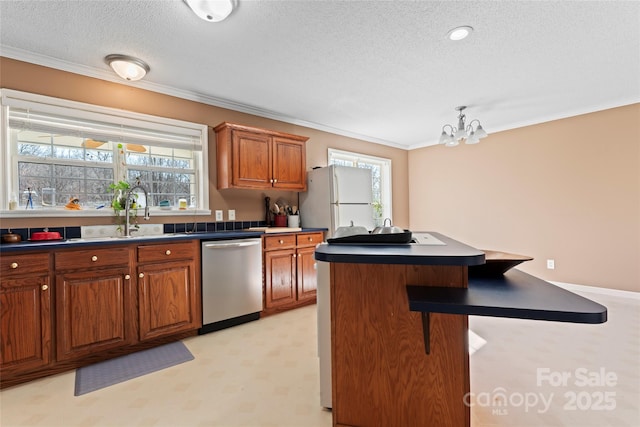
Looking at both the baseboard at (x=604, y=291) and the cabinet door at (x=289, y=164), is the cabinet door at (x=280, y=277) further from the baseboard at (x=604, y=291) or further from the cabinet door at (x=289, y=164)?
the baseboard at (x=604, y=291)

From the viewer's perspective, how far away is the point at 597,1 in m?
1.80

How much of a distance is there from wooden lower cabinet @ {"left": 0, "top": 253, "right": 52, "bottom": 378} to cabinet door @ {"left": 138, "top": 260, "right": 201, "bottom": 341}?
54 centimetres

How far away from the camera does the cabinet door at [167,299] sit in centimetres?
232

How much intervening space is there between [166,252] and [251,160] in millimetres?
1310

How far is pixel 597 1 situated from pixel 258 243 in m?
3.01

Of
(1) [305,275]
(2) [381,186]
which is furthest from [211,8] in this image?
(2) [381,186]

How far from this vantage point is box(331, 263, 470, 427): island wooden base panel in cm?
124

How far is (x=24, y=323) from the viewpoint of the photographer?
1866 millimetres

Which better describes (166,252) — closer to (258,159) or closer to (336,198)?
(258,159)

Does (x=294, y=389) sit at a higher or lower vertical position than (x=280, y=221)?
lower

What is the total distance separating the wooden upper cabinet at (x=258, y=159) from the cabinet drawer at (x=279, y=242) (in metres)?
0.61

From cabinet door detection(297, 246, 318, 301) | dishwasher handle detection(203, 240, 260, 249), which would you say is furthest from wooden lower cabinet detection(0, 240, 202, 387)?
cabinet door detection(297, 246, 318, 301)

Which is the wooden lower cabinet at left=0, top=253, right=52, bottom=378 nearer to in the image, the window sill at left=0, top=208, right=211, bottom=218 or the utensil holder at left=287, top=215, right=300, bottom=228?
A: the window sill at left=0, top=208, right=211, bottom=218

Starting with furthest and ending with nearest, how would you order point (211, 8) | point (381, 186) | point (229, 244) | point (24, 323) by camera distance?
point (381, 186)
point (229, 244)
point (24, 323)
point (211, 8)
